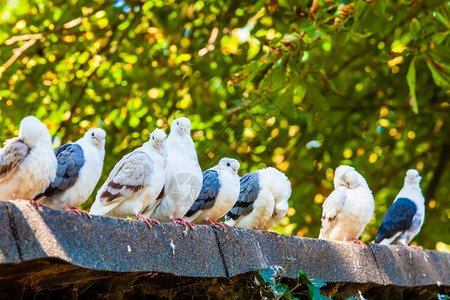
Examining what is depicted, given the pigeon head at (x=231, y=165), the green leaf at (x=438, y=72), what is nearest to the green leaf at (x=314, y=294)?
the pigeon head at (x=231, y=165)

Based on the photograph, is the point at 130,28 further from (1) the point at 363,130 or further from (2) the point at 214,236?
(2) the point at 214,236

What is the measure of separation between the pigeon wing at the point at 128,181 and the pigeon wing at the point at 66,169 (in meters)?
0.26

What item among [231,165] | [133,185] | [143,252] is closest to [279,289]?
[143,252]

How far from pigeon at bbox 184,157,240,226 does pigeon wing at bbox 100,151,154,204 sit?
2.45 ft

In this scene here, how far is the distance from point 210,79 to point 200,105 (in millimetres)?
334

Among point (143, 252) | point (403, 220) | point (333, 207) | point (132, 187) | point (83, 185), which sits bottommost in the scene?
point (403, 220)

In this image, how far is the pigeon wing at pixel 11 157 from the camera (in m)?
2.82

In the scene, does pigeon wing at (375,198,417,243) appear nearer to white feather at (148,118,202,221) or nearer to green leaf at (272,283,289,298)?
white feather at (148,118,202,221)

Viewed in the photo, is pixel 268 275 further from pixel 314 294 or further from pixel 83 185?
pixel 83 185

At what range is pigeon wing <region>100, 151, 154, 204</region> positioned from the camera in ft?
12.0

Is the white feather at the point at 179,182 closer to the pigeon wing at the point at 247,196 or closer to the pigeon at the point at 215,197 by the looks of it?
the pigeon at the point at 215,197

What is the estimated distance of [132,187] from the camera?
367 cm

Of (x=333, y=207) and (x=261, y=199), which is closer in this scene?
(x=261, y=199)

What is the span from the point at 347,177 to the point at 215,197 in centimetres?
168
